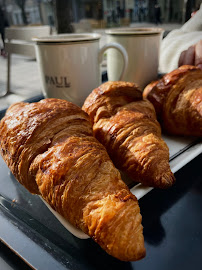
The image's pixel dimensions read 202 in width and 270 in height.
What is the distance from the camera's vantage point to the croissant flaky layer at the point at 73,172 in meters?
0.38

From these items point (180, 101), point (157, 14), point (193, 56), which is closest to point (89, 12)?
point (157, 14)

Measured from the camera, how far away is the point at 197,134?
663mm

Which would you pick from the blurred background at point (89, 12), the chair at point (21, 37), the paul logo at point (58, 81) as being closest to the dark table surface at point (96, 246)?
the paul logo at point (58, 81)

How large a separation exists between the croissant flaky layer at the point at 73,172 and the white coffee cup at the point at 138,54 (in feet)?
1.44

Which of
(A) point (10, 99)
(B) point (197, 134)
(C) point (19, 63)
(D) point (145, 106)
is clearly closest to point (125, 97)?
(D) point (145, 106)

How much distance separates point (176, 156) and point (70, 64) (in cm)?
46

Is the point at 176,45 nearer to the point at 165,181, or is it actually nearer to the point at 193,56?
the point at 193,56

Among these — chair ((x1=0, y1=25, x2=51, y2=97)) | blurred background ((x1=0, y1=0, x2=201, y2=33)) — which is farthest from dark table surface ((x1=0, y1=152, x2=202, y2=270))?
blurred background ((x1=0, y1=0, x2=201, y2=33))

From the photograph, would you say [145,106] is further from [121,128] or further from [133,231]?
[133,231]

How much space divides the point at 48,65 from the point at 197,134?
52cm

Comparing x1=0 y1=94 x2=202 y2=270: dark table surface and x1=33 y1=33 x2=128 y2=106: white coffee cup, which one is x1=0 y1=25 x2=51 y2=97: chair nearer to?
x1=33 y1=33 x2=128 y2=106: white coffee cup

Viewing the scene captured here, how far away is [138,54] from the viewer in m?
0.90

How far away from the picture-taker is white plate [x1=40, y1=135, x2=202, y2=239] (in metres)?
0.43

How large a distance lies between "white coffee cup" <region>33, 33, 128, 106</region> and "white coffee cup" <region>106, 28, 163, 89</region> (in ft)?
0.30
